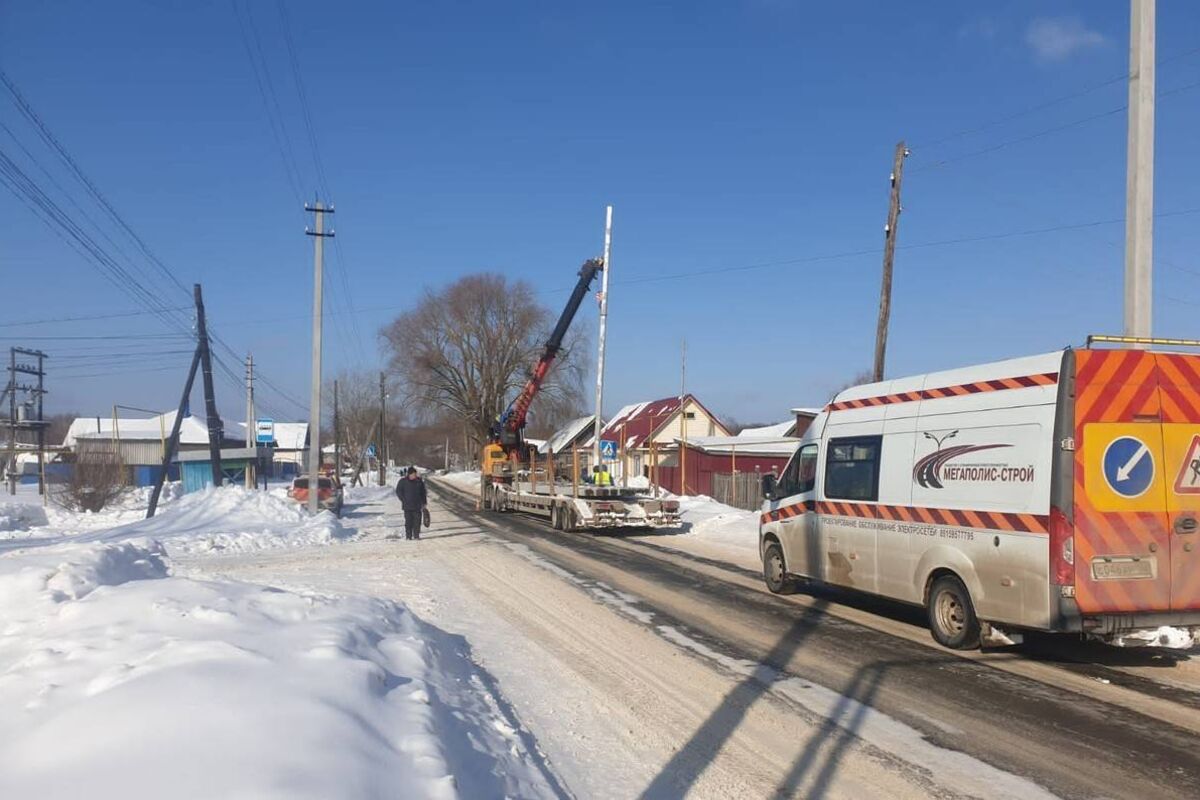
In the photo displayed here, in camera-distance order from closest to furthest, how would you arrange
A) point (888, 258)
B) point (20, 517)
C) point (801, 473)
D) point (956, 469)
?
point (956, 469)
point (801, 473)
point (888, 258)
point (20, 517)

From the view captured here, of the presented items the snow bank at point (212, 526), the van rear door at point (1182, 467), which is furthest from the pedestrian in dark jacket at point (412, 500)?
the van rear door at point (1182, 467)

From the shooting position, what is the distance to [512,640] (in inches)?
356

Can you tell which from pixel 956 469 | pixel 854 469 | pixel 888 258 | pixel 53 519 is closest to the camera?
pixel 956 469

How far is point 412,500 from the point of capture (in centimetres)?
2088

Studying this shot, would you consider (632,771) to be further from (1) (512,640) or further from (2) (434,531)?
(2) (434,531)

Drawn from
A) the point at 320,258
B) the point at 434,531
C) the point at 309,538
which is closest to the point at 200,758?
the point at 309,538

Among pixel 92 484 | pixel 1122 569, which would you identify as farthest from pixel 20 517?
pixel 1122 569

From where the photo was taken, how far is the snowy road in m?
5.17

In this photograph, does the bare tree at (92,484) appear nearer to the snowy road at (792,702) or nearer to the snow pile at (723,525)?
the snow pile at (723,525)

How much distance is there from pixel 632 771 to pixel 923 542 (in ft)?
15.6

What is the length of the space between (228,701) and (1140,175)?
11621mm

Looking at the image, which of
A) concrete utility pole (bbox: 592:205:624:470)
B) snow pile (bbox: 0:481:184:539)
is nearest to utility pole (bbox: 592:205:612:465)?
concrete utility pole (bbox: 592:205:624:470)

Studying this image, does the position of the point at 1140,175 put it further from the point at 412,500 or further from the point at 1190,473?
the point at 412,500

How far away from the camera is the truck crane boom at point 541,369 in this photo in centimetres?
2947
